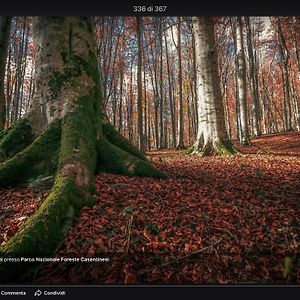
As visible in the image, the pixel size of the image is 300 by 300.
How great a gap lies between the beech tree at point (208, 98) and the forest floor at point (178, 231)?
108 inches

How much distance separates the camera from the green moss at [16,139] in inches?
134

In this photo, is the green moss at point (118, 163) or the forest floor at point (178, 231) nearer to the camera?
the forest floor at point (178, 231)

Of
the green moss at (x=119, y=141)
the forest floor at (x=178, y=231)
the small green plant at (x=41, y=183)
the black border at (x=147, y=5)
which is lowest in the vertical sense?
the forest floor at (x=178, y=231)

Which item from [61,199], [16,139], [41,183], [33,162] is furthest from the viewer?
[16,139]

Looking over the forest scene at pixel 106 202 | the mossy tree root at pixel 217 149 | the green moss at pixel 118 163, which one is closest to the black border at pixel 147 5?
the forest scene at pixel 106 202

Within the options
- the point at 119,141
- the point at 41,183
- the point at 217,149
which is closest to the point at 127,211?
the point at 41,183

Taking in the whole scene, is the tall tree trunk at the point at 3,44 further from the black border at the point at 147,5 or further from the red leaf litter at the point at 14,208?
the black border at the point at 147,5

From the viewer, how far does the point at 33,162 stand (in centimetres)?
317

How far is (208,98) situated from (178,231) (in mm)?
5051

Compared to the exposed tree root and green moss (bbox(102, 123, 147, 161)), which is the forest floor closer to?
the exposed tree root

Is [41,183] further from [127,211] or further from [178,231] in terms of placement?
[178,231]

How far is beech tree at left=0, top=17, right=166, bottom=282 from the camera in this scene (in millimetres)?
3047

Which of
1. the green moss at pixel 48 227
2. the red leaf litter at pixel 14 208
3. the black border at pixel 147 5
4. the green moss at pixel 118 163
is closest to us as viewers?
the green moss at pixel 48 227

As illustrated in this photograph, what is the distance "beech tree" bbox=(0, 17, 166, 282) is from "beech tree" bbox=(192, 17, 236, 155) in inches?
123
